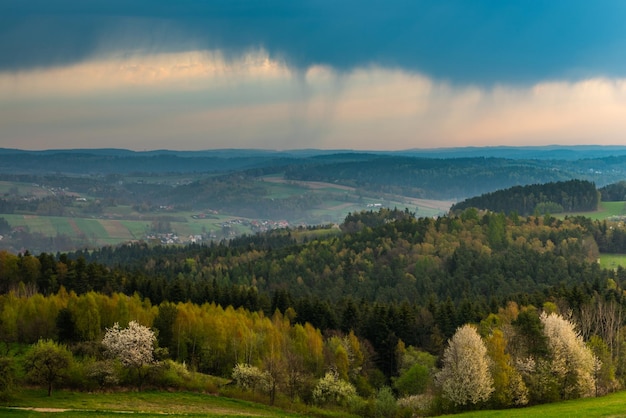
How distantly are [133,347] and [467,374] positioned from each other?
34.7 metres

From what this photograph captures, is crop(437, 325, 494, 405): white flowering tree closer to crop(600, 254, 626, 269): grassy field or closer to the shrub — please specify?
the shrub

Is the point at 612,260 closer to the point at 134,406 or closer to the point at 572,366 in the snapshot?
the point at 572,366

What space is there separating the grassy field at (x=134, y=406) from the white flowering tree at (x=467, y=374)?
11911 millimetres

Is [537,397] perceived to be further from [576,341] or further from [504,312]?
[504,312]

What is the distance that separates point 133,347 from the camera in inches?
2557

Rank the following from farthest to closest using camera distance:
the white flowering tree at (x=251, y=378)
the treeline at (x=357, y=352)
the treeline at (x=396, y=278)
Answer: the treeline at (x=396, y=278) < the white flowering tree at (x=251, y=378) < the treeline at (x=357, y=352)

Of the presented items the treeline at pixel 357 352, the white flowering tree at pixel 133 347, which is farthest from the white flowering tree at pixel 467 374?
the white flowering tree at pixel 133 347

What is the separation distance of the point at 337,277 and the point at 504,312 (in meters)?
90.4

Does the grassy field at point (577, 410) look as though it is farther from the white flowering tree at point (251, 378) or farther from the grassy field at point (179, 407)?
the white flowering tree at point (251, 378)

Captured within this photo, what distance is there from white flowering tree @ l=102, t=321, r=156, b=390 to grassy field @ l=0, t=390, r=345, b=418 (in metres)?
3.89

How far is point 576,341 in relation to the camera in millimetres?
67125

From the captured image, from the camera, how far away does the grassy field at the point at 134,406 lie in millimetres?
48844

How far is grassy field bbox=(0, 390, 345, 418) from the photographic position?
48844 millimetres

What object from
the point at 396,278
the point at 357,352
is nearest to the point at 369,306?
the point at 357,352
